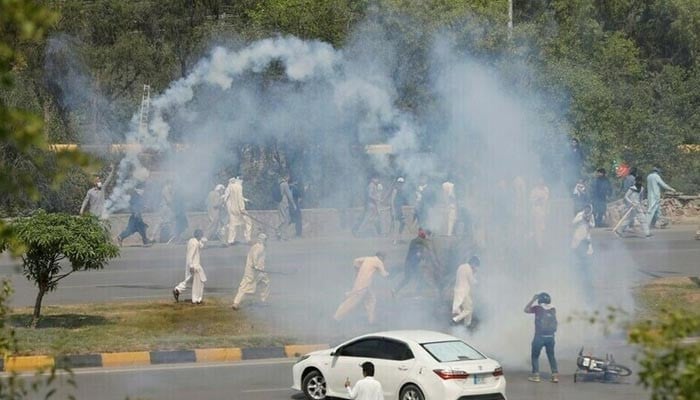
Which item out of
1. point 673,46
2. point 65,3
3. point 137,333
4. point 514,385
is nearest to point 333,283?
point 137,333

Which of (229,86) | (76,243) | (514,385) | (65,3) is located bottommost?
(514,385)

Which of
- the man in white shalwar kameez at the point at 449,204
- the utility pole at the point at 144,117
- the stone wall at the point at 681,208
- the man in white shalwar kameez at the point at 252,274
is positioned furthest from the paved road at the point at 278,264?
the utility pole at the point at 144,117

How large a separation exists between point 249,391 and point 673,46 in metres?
45.5

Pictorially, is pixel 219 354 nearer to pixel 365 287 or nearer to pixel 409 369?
pixel 365 287

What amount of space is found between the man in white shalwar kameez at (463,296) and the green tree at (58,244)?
17.2ft

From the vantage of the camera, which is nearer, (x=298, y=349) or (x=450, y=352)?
(x=450, y=352)

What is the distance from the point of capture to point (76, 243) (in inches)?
784

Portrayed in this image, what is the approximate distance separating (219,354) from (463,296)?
3.96m

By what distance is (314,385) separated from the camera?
16.8 meters

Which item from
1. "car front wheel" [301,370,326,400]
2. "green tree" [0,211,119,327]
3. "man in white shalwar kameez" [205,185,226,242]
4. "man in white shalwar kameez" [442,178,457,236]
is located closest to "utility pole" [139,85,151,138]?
"man in white shalwar kameez" [205,185,226,242]

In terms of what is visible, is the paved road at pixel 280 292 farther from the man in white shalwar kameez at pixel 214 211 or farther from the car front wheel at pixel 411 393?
the car front wheel at pixel 411 393

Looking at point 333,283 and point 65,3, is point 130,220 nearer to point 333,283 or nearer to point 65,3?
point 333,283

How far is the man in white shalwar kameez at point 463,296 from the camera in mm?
21484

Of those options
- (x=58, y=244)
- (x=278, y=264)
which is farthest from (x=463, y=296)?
(x=278, y=264)
